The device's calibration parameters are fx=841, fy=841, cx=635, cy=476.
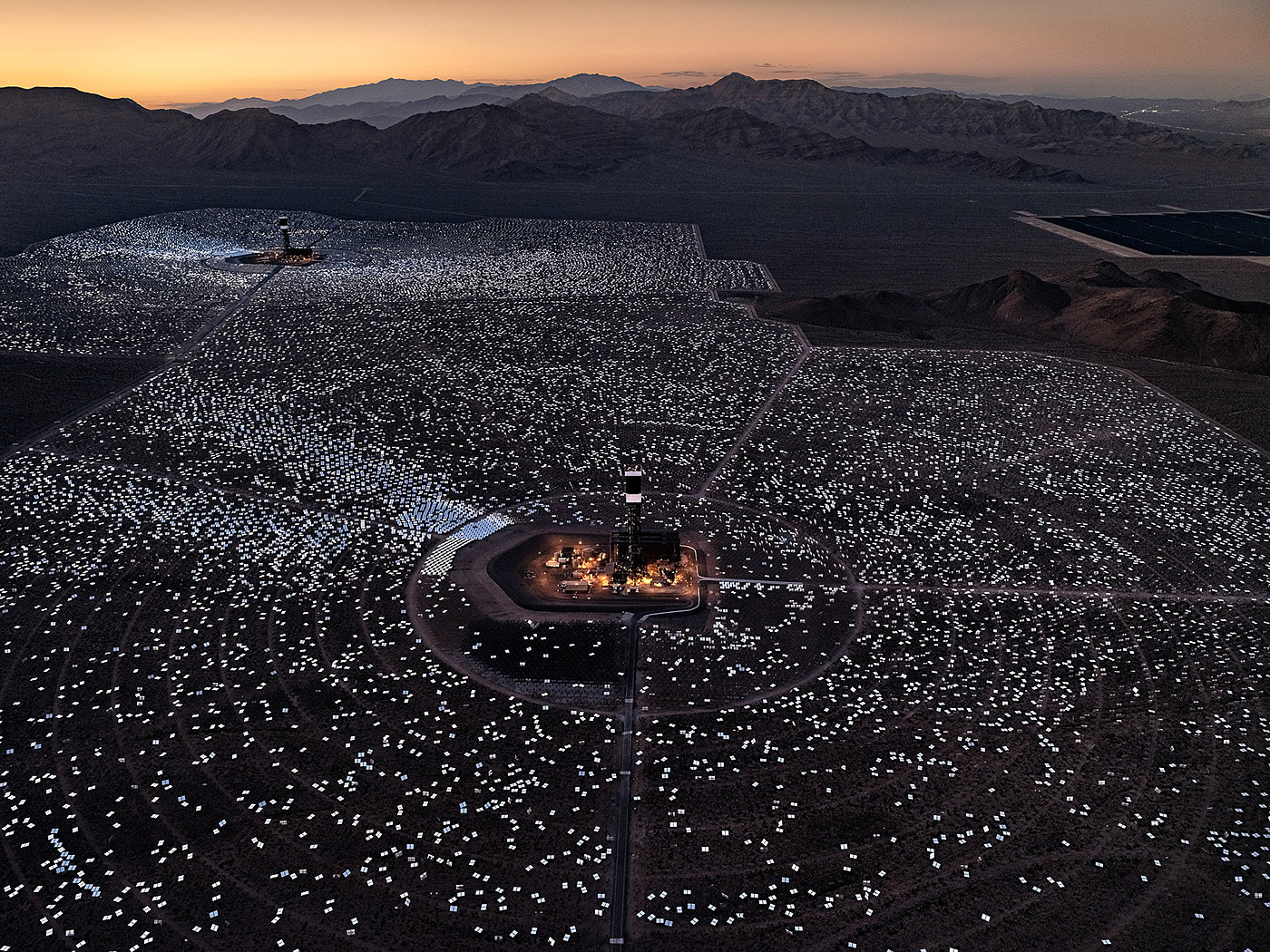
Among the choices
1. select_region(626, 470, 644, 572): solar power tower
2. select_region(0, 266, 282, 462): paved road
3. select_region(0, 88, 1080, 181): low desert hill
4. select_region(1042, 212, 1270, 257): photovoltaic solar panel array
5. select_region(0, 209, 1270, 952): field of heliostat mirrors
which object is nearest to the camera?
select_region(0, 209, 1270, 952): field of heliostat mirrors

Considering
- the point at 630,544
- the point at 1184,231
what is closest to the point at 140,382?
the point at 630,544

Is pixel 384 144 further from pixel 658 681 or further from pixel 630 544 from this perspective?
pixel 658 681

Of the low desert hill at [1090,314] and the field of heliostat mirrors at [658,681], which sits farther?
the low desert hill at [1090,314]

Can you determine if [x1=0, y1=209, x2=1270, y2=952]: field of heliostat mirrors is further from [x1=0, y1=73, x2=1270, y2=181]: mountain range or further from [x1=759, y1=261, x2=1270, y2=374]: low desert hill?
[x1=0, y1=73, x2=1270, y2=181]: mountain range

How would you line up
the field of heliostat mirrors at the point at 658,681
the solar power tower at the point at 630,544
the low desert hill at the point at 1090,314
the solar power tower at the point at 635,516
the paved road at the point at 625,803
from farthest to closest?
the low desert hill at the point at 1090,314, the solar power tower at the point at 630,544, the solar power tower at the point at 635,516, the field of heliostat mirrors at the point at 658,681, the paved road at the point at 625,803

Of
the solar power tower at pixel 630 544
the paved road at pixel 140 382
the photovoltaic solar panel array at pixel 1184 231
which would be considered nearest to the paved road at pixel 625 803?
the solar power tower at pixel 630 544

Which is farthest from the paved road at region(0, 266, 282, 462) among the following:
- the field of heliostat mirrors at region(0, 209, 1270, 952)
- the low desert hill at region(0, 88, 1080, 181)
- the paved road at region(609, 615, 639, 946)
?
the low desert hill at region(0, 88, 1080, 181)

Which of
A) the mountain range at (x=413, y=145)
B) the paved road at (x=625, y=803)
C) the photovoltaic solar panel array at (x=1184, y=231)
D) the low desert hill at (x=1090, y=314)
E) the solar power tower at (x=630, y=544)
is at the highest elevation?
the mountain range at (x=413, y=145)

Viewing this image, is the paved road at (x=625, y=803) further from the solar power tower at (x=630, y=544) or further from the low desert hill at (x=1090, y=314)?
the low desert hill at (x=1090, y=314)
